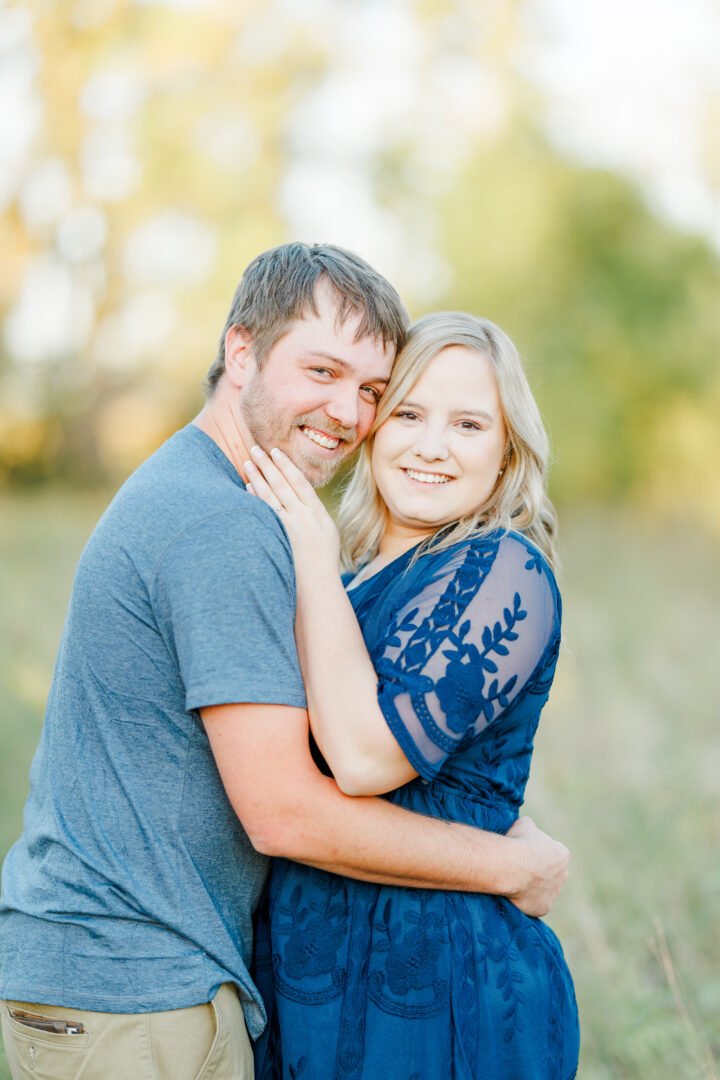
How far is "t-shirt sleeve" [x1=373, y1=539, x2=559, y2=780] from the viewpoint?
79.2 inches

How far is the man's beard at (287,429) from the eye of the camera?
2.35m

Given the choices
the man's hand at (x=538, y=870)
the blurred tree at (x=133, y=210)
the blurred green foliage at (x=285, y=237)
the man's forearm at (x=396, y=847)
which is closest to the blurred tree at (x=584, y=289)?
the blurred green foliage at (x=285, y=237)

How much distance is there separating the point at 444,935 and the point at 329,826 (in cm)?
44

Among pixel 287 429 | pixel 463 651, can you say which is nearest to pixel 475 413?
pixel 287 429

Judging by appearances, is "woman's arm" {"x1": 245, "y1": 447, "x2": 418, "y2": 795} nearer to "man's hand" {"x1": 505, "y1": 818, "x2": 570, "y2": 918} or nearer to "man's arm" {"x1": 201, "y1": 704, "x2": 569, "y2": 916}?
"man's arm" {"x1": 201, "y1": 704, "x2": 569, "y2": 916}

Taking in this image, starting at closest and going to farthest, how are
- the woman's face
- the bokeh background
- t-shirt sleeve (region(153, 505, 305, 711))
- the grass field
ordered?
t-shirt sleeve (region(153, 505, 305, 711)) < the woman's face < the grass field < the bokeh background

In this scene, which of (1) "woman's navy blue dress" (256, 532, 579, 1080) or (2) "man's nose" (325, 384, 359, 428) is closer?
(1) "woman's navy blue dress" (256, 532, 579, 1080)

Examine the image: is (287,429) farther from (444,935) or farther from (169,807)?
(444,935)

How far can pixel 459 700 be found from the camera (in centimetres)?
202

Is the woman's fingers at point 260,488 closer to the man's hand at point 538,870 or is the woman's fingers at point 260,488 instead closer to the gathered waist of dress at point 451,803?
the gathered waist of dress at point 451,803

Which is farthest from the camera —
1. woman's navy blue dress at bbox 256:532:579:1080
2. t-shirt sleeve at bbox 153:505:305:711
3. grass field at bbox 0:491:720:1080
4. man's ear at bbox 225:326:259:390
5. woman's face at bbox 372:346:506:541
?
grass field at bbox 0:491:720:1080

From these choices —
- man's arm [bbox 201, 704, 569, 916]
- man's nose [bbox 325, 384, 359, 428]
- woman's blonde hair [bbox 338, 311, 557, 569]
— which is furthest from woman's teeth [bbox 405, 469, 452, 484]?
man's arm [bbox 201, 704, 569, 916]

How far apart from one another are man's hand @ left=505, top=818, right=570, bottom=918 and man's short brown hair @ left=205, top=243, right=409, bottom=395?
123cm

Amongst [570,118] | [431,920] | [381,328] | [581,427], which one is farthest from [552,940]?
[570,118]
